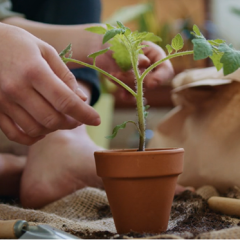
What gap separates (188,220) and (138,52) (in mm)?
297

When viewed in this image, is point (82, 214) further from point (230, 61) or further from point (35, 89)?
point (230, 61)

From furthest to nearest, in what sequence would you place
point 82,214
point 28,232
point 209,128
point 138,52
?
point 209,128, point 82,214, point 138,52, point 28,232

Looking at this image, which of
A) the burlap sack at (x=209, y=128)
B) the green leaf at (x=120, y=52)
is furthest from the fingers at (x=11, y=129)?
the burlap sack at (x=209, y=128)

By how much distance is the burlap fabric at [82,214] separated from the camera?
0.57 m

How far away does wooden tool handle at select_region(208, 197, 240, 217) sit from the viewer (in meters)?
0.61

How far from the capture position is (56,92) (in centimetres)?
49

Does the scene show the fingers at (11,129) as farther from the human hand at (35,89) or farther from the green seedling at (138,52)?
the green seedling at (138,52)

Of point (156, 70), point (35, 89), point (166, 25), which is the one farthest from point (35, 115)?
point (166, 25)

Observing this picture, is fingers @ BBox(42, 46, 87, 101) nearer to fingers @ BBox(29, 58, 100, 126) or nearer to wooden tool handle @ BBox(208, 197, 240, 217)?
fingers @ BBox(29, 58, 100, 126)

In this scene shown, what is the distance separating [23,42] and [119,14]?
1.81 metres

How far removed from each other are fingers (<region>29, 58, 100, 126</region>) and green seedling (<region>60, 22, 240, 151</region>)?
0.24ft

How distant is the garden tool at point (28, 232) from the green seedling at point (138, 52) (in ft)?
0.54

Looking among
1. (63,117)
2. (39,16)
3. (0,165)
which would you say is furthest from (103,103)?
(63,117)

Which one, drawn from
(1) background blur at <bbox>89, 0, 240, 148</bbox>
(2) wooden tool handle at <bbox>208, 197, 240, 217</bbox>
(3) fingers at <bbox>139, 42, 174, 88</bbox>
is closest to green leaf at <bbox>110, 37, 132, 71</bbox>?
(3) fingers at <bbox>139, 42, 174, 88</bbox>
